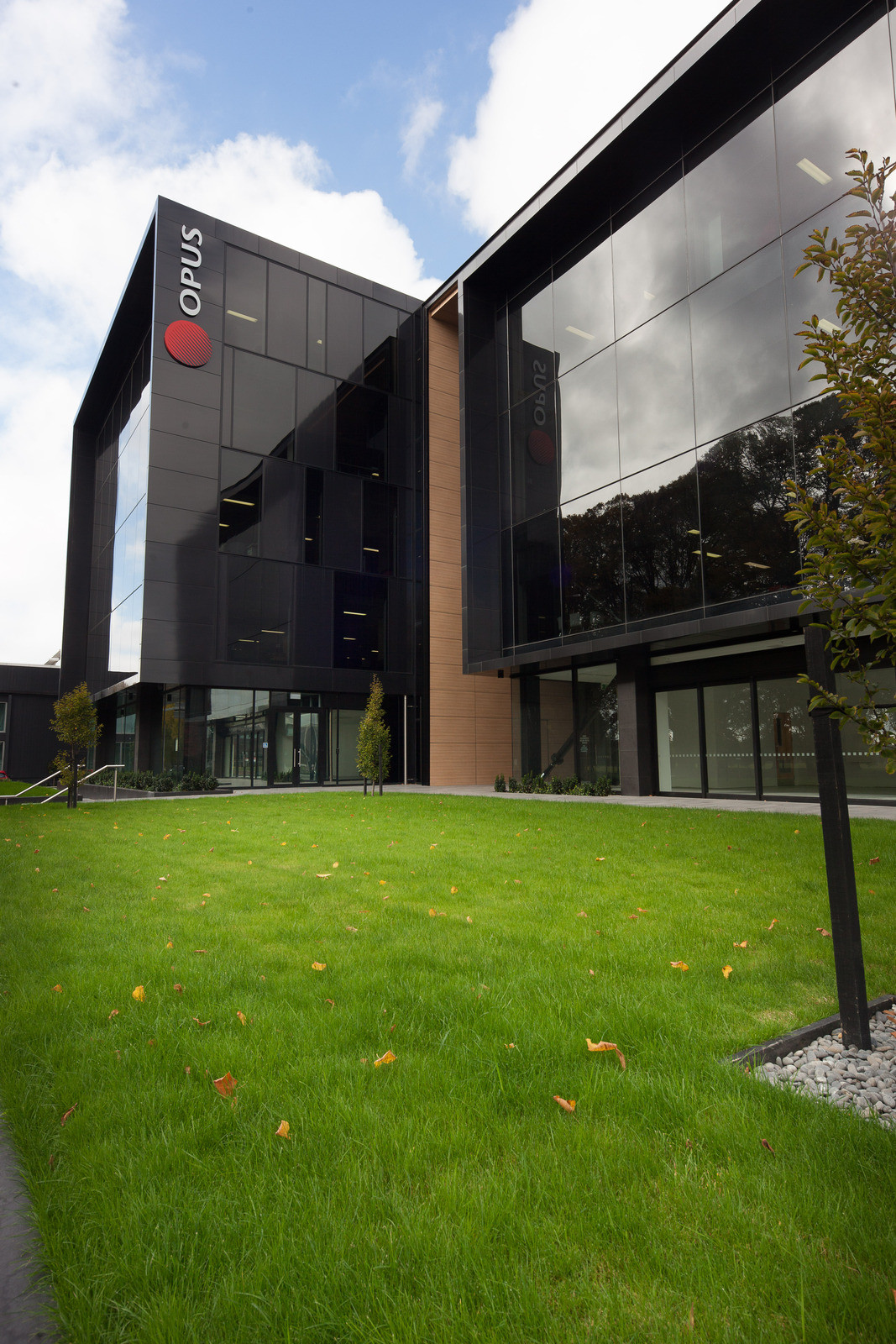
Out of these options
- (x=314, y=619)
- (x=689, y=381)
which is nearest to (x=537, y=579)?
(x=689, y=381)

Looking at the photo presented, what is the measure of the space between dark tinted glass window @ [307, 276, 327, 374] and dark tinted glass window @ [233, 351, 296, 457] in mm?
1148

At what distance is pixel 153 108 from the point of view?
1869cm

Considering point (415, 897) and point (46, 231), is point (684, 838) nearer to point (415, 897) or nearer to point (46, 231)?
point (415, 897)

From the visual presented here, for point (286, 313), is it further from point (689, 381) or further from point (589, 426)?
point (689, 381)

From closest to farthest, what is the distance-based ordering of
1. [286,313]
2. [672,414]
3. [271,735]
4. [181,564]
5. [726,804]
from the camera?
[726,804]
[672,414]
[181,564]
[271,735]
[286,313]

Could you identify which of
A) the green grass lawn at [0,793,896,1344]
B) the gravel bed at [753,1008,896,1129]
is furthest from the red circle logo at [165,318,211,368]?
the gravel bed at [753,1008,896,1129]

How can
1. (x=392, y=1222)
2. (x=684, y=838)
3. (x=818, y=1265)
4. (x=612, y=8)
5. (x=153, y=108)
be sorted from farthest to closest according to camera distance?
1. (x=153, y=108)
2. (x=612, y=8)
3. (x=684, y=838)
4. (x=392, y=1222)
5. (x=818, y=1265)

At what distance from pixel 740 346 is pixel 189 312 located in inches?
739

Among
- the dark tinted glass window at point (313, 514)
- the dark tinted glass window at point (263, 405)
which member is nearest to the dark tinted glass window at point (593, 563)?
the dark tinted glass window at point (313, 514)

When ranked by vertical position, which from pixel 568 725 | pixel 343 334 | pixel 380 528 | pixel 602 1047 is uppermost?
pixel 343 334

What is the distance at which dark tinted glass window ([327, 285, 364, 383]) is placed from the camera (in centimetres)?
2764

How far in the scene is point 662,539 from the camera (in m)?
17.4

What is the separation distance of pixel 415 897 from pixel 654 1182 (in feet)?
13.8

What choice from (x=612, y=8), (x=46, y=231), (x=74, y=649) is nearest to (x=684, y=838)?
(x=612, y=8)
